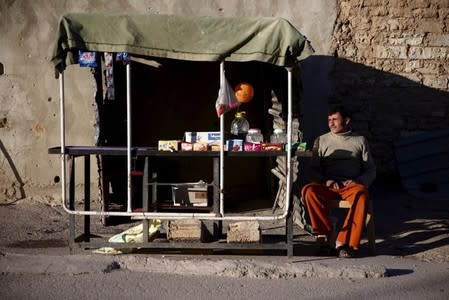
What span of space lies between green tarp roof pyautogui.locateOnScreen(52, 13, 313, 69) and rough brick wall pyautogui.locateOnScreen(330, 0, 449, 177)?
362 cm

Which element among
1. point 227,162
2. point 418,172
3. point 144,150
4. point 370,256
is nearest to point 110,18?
point 144,150

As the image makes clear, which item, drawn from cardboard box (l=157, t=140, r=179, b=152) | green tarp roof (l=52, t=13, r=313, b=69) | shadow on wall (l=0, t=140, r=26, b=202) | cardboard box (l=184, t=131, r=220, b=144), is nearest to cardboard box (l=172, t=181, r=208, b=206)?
cardboard box (l=184, t=131, r=220, b=144)

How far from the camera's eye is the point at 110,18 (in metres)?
5.95

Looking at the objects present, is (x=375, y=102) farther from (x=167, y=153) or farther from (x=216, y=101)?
(x=167, y=153)

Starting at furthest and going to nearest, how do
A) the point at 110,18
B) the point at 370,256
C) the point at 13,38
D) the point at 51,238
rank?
1. the point at 13,38
2. the point at 51,238
3. the point at 370,256
4. the point at 110,18

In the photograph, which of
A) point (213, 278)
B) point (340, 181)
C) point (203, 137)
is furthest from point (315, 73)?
point (213, 278)

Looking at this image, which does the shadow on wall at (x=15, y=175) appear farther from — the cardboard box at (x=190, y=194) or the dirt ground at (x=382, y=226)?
the cardboard box at (x=190, y=194)

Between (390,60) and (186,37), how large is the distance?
4.35 metres

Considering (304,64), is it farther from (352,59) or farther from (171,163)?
(171,163)

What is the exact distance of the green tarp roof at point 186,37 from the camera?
5.91 m

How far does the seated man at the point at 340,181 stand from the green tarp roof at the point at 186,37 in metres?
1.18

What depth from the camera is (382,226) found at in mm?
7980

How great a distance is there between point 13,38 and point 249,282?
5.22 metres

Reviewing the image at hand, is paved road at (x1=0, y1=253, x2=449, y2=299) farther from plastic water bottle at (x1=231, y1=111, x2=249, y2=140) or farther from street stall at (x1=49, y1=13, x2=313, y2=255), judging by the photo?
plastic water bottle at (x1=231, y1=111, x2=249, y2=140)
